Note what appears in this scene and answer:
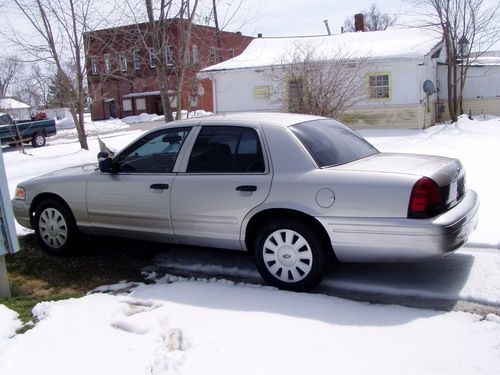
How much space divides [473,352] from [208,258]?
3100mm

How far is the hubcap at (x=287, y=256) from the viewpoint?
4.51 meters

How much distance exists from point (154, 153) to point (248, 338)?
250 cm

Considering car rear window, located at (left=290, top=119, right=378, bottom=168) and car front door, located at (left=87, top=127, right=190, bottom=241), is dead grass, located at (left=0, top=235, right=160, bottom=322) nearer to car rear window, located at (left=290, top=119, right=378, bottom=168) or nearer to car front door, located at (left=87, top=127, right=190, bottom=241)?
car front door, located at (left=87, top=127, right=190, bottom=241)

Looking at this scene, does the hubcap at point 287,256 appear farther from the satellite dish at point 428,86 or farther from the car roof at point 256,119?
the satellite dish at point 428,86

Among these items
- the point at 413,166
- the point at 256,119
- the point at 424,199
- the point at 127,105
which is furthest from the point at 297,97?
the point at 127,105

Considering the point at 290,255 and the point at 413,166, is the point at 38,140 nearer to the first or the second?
the point at 290,255

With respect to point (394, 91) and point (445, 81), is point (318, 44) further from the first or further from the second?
point (445, 81)

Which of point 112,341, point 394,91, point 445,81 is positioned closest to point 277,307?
point 112,341

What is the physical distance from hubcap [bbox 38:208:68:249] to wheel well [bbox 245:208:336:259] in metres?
2.30

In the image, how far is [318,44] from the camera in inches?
912

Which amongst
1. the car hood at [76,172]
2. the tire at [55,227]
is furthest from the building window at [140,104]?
the tire at [55,227]

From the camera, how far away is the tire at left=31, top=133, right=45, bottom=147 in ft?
78.4

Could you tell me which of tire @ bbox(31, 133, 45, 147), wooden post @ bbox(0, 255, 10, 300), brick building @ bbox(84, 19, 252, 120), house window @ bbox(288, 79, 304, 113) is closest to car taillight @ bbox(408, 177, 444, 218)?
wooden post @ bbox(0, 255, 10, 300)

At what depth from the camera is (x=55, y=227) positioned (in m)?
5.96
